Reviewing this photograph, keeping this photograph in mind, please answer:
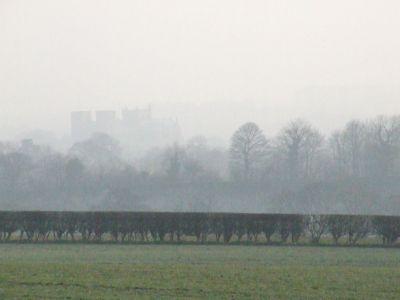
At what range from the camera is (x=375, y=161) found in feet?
265

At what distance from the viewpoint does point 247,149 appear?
86000mm

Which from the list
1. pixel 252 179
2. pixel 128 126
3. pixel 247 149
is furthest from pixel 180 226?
pixel 128 126

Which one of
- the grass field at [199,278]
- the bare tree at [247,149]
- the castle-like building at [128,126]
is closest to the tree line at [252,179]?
the bare tree at [247,149]

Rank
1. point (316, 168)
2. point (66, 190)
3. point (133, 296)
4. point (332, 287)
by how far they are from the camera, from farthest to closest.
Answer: point (316, 168)
point (66, 190)
point (332, 287)
point (133, 296)

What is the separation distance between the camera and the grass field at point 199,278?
13606 mm

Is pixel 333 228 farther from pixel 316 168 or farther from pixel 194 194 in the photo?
pixel 316 168

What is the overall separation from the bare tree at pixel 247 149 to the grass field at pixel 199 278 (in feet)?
202

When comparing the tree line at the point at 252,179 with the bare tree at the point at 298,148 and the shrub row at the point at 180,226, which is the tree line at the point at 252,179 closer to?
the bare tree at the point at 298,148

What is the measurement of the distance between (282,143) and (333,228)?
5806 cm

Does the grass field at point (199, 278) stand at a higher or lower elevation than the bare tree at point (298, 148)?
lower

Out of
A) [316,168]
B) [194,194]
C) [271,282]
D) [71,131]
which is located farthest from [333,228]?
[71,131]

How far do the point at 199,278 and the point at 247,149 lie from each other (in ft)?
232

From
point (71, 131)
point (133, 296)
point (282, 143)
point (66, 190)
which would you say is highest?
point (71, 131)

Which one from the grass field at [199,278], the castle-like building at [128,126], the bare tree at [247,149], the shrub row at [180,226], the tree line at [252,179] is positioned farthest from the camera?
the castle-like building at [128,126]
